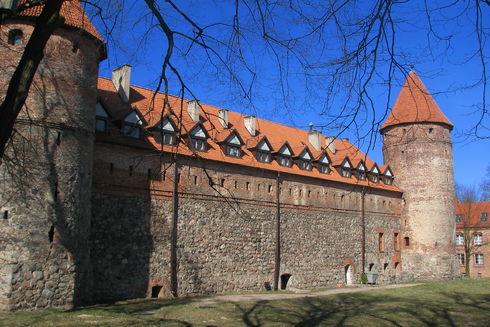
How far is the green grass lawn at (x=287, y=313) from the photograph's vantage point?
13562 mm

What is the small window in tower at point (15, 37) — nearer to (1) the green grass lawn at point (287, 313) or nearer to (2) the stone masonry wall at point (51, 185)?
(2) the stone masonry wall at point (51, 185)

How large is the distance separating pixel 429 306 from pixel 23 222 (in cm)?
1326

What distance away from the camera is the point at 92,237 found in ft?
64.3

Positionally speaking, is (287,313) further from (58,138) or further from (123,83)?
(123,83)

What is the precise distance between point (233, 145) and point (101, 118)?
280 inches

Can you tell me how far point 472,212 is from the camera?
2125 inches

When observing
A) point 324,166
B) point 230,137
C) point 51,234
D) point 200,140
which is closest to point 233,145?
point 230,137

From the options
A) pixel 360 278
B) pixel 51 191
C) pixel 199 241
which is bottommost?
pixel 360 278

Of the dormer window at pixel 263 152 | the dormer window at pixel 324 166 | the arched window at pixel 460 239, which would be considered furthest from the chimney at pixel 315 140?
the arched window at pixel 460 239

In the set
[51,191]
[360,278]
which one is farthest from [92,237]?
[360,278]

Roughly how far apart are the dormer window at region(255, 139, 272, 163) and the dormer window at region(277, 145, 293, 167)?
0.68 metres

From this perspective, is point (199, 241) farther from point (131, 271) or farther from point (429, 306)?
point (429, 306)

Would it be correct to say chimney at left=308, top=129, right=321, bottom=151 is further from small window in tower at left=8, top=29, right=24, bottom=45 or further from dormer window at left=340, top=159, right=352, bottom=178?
small window in tower at left=8, top=29, right=24, bottom=45

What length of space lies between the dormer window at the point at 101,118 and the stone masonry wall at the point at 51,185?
247 centimetres
